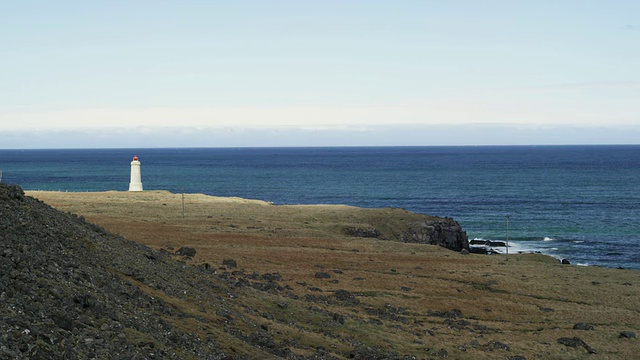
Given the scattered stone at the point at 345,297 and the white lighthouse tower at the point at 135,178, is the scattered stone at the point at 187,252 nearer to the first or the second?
the scattered stone at the point at 345,297

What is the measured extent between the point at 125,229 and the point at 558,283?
97.1ft

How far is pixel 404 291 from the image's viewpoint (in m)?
39.6

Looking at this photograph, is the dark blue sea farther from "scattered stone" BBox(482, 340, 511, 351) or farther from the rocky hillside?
the rocky hillside

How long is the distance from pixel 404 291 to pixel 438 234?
3213cm

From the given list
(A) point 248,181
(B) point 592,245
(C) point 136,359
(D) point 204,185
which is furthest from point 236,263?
(A) point 248,181

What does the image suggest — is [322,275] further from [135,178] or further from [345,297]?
[135,178]

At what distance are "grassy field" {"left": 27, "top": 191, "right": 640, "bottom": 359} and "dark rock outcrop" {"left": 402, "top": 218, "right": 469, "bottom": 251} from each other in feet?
18.4

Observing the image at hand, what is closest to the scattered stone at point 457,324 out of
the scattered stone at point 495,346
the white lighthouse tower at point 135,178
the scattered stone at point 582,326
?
the scattered stone at point 495,346

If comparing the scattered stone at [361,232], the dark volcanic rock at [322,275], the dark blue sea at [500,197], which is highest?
the dark volcanic rock at [322,275]

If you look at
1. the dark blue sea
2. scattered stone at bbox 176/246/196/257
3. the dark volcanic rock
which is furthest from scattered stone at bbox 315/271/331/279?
the dark blue sea

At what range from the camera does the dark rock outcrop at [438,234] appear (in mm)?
68625

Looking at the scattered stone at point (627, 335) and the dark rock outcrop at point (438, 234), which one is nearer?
the scattered stone at point (627, 335)

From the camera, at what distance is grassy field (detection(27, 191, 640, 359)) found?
2997 centimetres

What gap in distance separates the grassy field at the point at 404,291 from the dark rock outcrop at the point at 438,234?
5.61m
